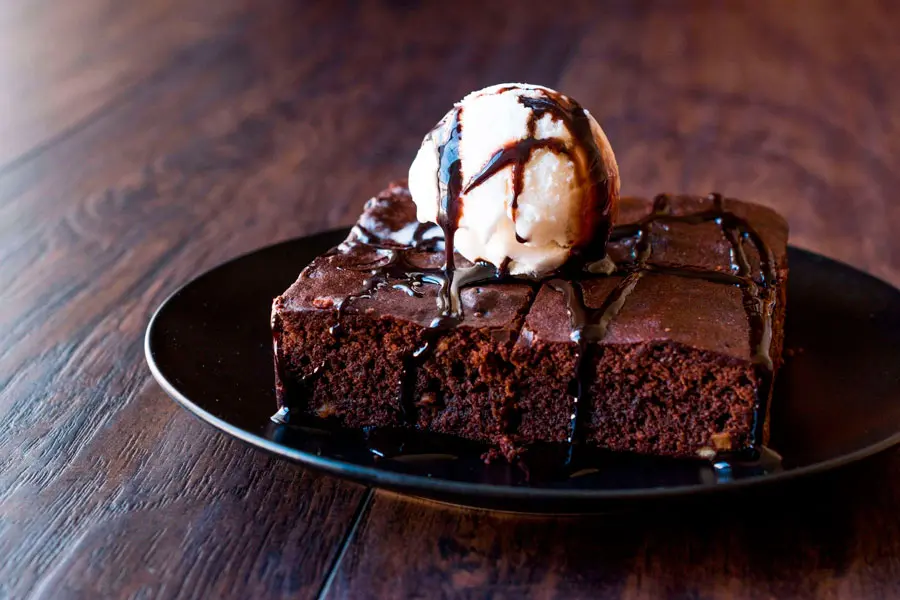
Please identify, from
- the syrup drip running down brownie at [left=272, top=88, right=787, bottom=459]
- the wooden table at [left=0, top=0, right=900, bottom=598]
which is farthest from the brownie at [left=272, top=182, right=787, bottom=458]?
the wooden table at [left=0, top=0, right=900, bottom=598]

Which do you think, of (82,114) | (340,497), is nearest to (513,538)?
(340,497)

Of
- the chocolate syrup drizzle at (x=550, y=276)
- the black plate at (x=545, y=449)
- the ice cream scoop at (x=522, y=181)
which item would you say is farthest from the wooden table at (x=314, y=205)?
the ice cream scoop at (x=522, y=181)

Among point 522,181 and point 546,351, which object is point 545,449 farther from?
point 522,181

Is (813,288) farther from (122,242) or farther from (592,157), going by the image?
(122,242)

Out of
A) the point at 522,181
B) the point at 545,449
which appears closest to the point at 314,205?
the point at 522,181

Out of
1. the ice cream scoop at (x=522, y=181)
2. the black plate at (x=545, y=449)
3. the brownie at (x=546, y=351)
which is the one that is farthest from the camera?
the ice cream scoop at (x=522, y=181)

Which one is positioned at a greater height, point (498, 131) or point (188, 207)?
point (498, 131)

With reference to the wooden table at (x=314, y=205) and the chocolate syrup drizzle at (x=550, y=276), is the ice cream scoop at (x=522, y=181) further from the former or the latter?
the wooden table at (x=314, y=205)
